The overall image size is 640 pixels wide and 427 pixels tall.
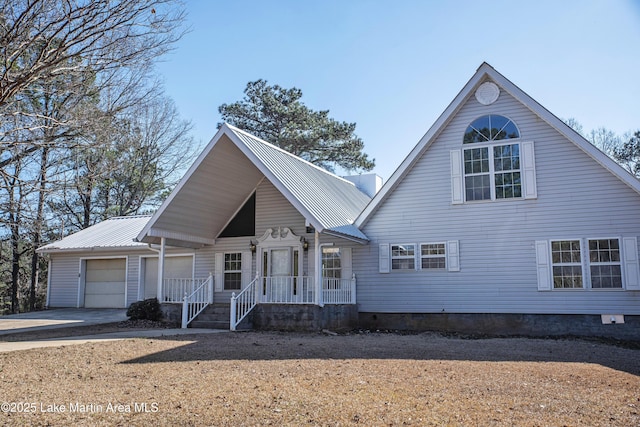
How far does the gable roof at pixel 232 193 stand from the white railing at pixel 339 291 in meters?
1.39

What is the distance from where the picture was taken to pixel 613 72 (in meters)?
13.1

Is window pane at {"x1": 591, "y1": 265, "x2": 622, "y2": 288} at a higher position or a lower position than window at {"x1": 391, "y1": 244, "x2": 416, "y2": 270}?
lower

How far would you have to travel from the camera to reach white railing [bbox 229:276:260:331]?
45.4 ft

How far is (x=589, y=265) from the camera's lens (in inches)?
531

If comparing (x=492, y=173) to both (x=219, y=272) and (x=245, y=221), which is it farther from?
(x=219, y=272)

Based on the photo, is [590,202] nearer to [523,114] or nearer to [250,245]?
[523,114]

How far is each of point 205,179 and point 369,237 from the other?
4.97 metres

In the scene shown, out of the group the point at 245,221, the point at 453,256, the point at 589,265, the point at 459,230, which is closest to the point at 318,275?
the point at 453,256

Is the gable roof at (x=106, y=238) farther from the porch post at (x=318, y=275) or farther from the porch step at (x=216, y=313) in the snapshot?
the porch post at (x=318, y=275)

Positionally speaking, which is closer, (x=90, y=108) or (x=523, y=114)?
(x=90, y=108)

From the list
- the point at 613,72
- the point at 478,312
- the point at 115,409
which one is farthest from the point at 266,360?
the point at 613,72

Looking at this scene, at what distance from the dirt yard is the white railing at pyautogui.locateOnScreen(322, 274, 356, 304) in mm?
4192

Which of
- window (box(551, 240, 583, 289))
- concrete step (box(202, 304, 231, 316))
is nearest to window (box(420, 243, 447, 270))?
window (box(551, 240, 583, 289))

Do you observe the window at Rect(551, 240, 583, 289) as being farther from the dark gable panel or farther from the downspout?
the dark gable panel
